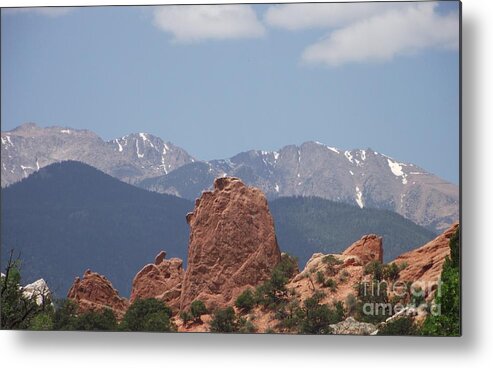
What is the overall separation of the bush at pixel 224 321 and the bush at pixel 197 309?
17cm

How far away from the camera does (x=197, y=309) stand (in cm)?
1733

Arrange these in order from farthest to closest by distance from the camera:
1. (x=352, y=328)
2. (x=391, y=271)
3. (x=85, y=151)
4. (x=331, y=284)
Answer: (x=85, y=151) < (x=331, y=284) < (x=391, y=271) < (x=352, y=328)

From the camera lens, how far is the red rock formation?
671 inches

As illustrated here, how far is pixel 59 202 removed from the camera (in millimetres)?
17953

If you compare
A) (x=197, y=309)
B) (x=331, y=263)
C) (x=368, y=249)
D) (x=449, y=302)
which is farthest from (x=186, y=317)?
(x=449, y=302)

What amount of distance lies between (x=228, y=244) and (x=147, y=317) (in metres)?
1.44

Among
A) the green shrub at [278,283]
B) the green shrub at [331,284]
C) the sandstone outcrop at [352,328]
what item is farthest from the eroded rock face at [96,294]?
the sandstone outcrop at [352,328]

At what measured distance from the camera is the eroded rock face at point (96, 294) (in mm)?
17422

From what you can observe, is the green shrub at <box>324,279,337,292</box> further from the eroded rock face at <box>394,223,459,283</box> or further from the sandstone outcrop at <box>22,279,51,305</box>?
the sandstone outcrop at <box>22,279,51,305</box>

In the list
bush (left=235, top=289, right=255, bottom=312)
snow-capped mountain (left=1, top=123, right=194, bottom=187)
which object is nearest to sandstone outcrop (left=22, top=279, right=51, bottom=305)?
snow-capped mountain (left=1, top=123, right=194, bottom=187)

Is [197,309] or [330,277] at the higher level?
[330,277]

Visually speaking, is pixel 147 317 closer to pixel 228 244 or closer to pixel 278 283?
pixel 228 244

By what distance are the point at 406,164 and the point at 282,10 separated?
Answer: 2299mm

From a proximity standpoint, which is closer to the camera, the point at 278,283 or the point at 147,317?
the point at 147,317
